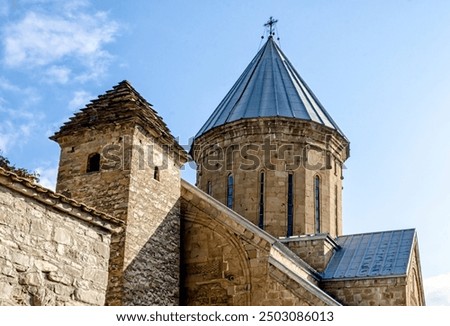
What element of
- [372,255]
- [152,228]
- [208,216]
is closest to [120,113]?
[152,228]

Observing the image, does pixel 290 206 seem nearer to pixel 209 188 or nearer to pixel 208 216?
pixel 209 188

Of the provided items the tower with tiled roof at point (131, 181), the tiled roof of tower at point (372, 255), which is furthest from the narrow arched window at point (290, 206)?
the tower with tiled roof at point (131, 181)

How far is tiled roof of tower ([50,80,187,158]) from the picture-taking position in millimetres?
12164

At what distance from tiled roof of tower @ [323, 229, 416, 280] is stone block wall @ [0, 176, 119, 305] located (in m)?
8.56

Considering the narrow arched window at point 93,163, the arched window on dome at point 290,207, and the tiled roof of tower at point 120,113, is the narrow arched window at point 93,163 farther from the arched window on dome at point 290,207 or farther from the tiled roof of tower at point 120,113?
the arched window on dome at point 290,207

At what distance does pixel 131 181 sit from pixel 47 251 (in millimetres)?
4269

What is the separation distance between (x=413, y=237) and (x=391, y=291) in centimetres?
234

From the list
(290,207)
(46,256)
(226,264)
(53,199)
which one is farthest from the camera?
(290,207)

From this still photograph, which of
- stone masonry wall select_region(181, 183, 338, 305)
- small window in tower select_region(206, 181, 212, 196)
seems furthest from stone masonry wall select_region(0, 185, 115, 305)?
small window in tower select_region(206, 181, 212, 196)

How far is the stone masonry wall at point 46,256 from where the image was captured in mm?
6918

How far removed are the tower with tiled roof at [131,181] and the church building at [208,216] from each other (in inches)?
1.0

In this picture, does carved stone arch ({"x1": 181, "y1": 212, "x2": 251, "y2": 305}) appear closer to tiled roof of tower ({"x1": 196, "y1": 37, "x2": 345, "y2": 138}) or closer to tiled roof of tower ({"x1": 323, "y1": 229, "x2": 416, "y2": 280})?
tiled roof of tower ({"x1": 323, "y1": 229, "x2": 416, "y2": 280})

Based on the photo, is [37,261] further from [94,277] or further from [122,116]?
[122,116]

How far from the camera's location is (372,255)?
15875 millimetres
